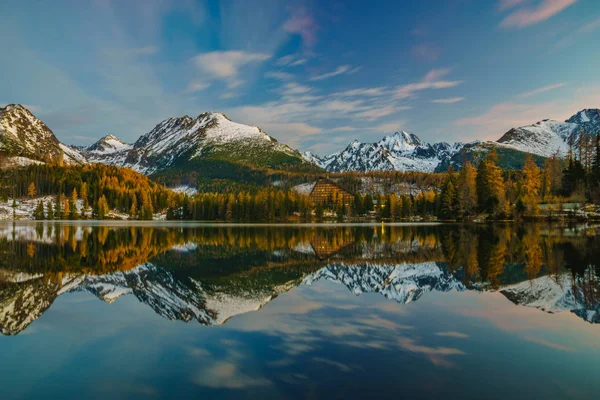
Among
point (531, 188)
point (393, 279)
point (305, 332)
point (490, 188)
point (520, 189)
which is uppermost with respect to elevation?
point (531, 188)

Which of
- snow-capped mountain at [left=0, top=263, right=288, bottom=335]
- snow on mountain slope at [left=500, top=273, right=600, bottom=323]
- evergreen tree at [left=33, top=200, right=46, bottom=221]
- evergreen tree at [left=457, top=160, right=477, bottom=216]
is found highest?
evergreen tree at [left=457, top=160, right=477, bottom=216]

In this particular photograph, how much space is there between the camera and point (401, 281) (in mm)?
24250

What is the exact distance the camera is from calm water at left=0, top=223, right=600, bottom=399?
959cm

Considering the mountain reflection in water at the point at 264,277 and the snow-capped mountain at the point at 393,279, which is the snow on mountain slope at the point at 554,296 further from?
the snow-capped mountain at the point at 393,279

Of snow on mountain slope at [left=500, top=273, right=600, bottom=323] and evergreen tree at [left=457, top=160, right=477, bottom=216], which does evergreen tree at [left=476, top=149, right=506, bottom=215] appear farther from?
snow on mountain slope at [left=500, top=273, right=600, bottom=323]

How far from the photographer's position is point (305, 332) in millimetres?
14266

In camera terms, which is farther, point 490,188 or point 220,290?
point 490,188

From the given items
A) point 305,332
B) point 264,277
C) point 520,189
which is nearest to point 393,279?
point 264,277

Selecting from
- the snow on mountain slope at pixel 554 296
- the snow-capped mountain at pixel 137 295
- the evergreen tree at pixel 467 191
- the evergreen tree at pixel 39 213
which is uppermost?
the evergreen tree at pixel 467 191

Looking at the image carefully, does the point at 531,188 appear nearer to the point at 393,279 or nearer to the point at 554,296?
the point at 393,279

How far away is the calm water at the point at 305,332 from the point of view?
31.5 ft

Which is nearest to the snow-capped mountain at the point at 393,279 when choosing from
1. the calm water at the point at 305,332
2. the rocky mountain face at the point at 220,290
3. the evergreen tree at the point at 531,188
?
the rocky mountain face at the point at 220,290

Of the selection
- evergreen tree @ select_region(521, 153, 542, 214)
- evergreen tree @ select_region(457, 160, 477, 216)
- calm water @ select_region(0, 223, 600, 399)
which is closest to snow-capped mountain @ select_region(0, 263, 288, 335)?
calm water @ select_region(0, 223, 600, 399)

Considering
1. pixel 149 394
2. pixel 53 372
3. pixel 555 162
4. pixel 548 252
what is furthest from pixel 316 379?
pixel 555 162
